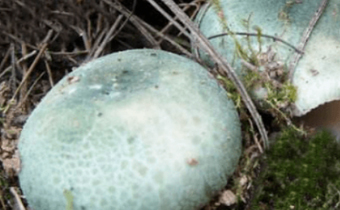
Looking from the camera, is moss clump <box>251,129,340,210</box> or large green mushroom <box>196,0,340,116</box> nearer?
moss clump <box>251,129,340,210</box>

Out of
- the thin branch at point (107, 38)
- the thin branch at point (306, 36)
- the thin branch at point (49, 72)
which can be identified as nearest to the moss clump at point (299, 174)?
the thin branch at point (306, 36)

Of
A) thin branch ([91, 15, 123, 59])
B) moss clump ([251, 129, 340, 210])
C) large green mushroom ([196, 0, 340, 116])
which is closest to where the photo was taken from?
Result: moss clump ([251, 129, 340, 210])

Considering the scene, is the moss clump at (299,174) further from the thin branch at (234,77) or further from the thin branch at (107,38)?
the thin branch at (107,38)

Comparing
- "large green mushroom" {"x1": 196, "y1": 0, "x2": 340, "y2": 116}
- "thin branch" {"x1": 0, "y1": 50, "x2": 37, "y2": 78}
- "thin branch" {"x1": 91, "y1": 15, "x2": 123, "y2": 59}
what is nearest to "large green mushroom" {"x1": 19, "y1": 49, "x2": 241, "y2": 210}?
"large green mushroom" {"x1": 196, "y1": 0, "x2": 340, "y2": 116}

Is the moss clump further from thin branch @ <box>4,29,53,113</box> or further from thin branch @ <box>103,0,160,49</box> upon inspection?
thin branch @ <box>4,29,53,113</box>

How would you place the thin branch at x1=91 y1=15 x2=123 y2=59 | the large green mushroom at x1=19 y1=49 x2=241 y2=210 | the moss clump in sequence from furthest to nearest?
the thin branch at x1=91 y1=15 x2=123 y2=59 → the moss clump → the large green mushroom at x1=19 y1=49 x2=241 y2=210

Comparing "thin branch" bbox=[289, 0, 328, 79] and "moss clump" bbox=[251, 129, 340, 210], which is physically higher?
"thin branch" bbox=[289, 0, 328, 79]

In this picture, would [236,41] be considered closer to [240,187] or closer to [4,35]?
[240,187]
